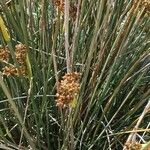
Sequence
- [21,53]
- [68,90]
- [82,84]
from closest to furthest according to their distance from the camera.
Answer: [68,90]
[21,53]
[82,84]

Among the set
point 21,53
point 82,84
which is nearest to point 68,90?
point 21,53

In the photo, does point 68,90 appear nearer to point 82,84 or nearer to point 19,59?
point 19,59

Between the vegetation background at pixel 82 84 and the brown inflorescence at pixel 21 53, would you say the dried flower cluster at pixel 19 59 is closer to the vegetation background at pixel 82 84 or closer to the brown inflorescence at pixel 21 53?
the brown inflorescence at pixel 21 53

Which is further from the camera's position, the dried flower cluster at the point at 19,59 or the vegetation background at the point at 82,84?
the vegetation background at the point at 82,84

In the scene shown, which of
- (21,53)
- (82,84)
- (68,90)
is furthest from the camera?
(82,84)

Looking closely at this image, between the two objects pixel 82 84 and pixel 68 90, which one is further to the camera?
pixel 82 84

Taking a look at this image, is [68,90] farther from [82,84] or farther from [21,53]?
[82,84]

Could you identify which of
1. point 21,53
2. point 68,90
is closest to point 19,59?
point 21,53

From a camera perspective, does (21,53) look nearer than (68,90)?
No

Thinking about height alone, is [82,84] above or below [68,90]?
below

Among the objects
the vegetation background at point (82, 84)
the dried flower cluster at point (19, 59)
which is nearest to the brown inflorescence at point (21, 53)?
the dried flower cluster at point (19, 59)

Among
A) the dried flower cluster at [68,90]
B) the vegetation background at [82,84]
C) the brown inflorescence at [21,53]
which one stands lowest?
the vegetation background at [82,84]

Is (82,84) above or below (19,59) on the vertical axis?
below
